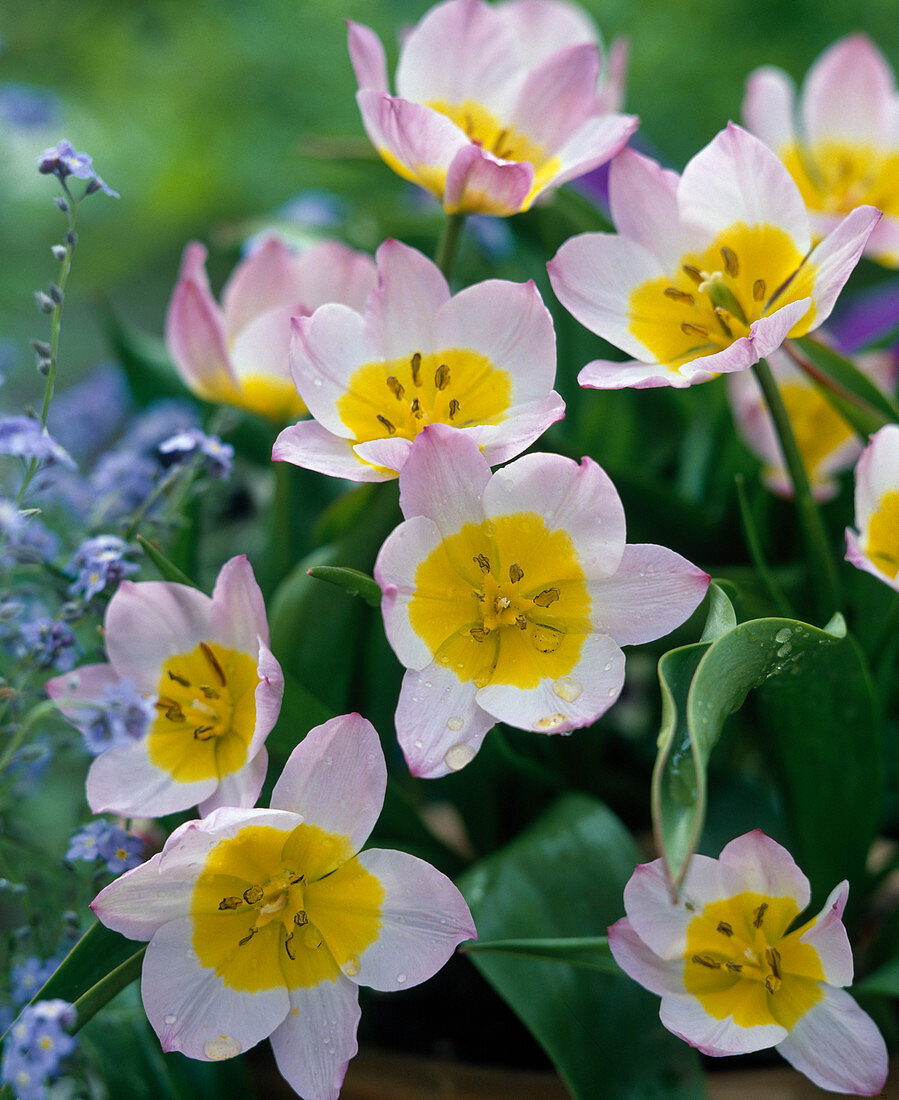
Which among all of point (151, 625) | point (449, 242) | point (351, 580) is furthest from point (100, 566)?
point (449, 242)

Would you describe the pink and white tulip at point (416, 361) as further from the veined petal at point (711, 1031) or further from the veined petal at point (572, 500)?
the veined petal at point (711, 1031)

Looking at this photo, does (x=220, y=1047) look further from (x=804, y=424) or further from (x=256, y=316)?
(x=804, y=424)

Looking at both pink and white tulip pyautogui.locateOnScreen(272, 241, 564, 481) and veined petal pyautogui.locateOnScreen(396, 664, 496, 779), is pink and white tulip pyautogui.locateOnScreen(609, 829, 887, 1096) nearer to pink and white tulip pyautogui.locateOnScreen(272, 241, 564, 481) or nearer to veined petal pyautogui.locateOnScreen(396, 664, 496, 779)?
veined petal pyautogui.locateOnScreen(396, 664, 496, 779)

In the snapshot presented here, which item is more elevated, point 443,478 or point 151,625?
point 443,478

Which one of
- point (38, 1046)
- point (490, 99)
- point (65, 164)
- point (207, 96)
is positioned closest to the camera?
point (38, 1046)

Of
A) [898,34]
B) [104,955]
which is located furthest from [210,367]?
[898,34]

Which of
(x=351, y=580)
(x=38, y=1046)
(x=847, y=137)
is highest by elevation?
(x=847, y=137)

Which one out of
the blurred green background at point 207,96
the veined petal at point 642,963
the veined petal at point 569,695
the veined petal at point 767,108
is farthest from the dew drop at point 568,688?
the blurred green background at point 207,96

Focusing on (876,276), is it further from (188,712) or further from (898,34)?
(898,34)
